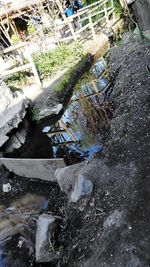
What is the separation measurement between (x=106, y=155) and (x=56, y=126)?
132 inches

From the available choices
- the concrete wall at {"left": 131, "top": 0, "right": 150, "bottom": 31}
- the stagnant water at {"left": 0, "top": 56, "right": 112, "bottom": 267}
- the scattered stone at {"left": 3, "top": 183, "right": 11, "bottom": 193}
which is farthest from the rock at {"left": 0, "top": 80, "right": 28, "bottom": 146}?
the concrete wall at {"left": 131, "top": 0, "right": 150, "bottom": 31}

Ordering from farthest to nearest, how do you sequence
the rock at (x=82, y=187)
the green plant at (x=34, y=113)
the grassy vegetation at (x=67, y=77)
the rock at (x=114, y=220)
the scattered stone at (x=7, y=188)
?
1. the grassy vegetation at (x=67, y=77)
2. the green plant at (x=34, y=113)
3. the scattered stone at (x=7, y=188)
4. the rock at (x=82, y=187)
5. the rock at (x=114, y=220)

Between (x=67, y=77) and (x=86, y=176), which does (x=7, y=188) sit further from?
(x=67, y=77)

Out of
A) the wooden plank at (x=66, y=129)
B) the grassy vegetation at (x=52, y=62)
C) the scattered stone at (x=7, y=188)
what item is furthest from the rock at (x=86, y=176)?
the grassy vegetation at (x=52, y=62)

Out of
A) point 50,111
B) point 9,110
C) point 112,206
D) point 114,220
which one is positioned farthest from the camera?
point 9,110

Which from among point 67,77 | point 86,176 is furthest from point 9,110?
point 86,176

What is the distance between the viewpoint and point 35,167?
21.7 feet

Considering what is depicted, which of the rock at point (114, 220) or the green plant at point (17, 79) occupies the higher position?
the green plant at point (17, 79)

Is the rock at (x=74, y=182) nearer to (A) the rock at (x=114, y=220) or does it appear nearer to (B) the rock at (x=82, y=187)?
(B) the rock at (x=82, y=187)

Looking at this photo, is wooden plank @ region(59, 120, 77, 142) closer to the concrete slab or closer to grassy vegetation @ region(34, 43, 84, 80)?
the concrete slab

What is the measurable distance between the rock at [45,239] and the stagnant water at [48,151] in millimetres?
366

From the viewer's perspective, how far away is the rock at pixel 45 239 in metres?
4.70

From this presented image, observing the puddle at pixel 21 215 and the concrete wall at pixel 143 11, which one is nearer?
the concrete wall at pixel 143 11

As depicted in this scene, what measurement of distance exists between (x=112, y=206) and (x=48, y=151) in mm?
3627
